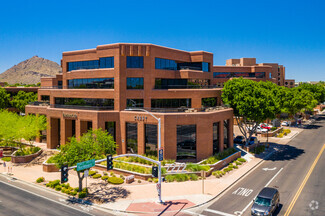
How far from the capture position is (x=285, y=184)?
28.8 metres

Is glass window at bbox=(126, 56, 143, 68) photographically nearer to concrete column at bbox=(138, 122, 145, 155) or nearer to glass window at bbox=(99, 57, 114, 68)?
glass window at bbox=(99, 57, 114, 68)

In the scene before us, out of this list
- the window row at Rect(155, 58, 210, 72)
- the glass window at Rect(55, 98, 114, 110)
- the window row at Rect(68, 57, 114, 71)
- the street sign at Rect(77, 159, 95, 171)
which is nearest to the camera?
the street sign at Rect(77, 159, 95, 171)

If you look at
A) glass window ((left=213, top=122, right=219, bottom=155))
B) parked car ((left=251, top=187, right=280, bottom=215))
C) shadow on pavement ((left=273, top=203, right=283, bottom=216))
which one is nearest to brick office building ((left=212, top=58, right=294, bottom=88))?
glass window ((left=213, top=122, right=219, bottom=155))

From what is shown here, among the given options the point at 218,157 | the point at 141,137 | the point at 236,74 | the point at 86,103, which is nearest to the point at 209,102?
the point at 218,157

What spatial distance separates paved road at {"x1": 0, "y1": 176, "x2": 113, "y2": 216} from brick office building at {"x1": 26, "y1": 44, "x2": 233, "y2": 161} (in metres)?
14.6

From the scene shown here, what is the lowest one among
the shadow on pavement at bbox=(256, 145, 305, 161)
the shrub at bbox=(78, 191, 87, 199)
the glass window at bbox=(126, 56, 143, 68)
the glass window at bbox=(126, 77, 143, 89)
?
the shrub at bbox=(78, 191, 87, 199)

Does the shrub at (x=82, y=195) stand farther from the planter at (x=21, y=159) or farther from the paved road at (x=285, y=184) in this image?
the planter at (x=21, y=159)

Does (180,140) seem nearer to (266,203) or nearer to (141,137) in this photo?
(141,137)

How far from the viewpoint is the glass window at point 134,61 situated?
40594mm

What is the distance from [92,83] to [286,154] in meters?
39.3

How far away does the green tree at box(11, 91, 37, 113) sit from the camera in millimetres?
66688

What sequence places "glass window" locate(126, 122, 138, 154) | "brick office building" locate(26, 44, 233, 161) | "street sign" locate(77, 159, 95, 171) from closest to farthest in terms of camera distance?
1. "street sign" locate(77, 159, 95, 171)
2. "brick office building" locate(26, 44, 233, 161)
3. "glass window" locate(126, 122, 138, 154)

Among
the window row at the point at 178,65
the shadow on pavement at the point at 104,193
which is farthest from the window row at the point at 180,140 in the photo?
the window row at the point at 178,65

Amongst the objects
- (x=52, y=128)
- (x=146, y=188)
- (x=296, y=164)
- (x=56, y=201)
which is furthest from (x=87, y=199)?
(x=296, y=164)
